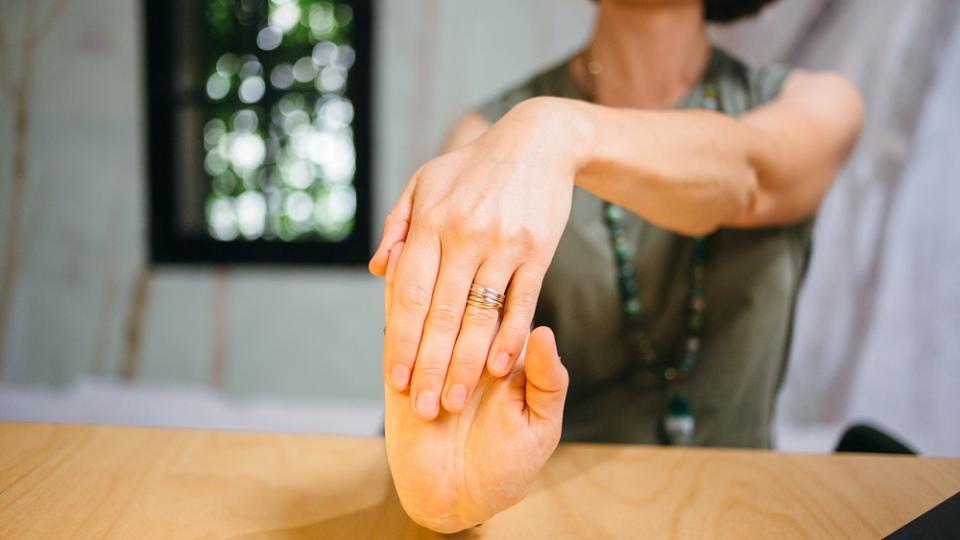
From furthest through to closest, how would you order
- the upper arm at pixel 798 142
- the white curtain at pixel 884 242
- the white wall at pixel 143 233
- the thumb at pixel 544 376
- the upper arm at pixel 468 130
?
the white wall at pixel 143 233
the white curtain at pixel 884 242
the upper arm at pixel 468 130
the upper arm at pixel 798 142
the thumb at pixel 544 376

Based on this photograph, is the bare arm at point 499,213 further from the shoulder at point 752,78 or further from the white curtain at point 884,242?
the white curtain at point 884,242

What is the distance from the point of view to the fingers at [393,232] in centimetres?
53

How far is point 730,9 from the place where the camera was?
1.47 meters

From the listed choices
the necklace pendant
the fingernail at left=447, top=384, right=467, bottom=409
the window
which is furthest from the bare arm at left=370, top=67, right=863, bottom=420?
the window

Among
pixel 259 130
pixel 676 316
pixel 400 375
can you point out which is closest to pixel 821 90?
pixel 676 316

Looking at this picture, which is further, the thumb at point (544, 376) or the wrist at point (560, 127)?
the wrist at point (560, 127)

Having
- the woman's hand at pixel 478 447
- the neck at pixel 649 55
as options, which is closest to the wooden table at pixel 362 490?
the woman's hand at pixel 478 447

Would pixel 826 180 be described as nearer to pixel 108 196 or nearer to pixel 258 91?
pixel 258 91

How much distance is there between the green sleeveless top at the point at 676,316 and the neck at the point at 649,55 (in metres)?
0.08

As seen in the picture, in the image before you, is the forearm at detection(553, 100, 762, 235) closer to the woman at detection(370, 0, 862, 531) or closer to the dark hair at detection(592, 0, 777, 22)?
the woman at detection(370, 0, 862, 531)

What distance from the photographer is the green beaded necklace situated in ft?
3.90

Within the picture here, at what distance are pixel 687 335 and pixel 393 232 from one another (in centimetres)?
81

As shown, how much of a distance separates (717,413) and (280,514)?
2.84 feet

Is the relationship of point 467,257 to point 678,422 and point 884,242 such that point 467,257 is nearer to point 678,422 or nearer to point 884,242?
point 678,422
